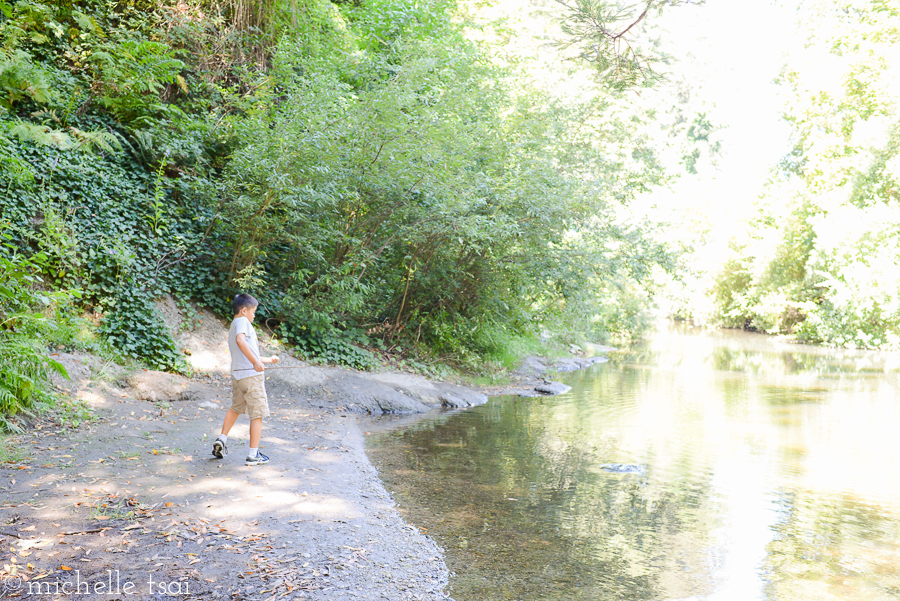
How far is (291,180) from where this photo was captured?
1086 centimetres

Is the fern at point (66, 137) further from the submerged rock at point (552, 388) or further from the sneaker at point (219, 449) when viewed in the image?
the submerged rock at point (552, 388)

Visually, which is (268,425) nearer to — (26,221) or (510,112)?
(26,221)

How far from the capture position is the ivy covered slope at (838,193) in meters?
26.3

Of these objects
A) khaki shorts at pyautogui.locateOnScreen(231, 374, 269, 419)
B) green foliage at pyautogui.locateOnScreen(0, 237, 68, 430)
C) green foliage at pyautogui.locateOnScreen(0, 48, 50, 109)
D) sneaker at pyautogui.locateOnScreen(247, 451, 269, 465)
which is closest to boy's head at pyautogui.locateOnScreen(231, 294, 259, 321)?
khaki shorts at pyautogui.locateOnScreen(231, 374, 269, 419)

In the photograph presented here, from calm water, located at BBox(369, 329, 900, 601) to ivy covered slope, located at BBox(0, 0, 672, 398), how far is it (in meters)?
3.13

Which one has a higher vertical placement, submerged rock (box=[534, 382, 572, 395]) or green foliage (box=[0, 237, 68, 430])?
green foliage (box=[0, 237, 68, 430])

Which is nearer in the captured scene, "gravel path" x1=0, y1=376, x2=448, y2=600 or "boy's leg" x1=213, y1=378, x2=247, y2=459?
"gravel path" x1=0, y1=376, x2=448, y2=600

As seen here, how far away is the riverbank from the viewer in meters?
3.95

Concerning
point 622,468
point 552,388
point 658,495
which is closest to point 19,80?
point 622,468

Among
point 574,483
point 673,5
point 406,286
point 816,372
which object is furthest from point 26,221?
point 816,372

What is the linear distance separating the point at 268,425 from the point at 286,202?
434cm

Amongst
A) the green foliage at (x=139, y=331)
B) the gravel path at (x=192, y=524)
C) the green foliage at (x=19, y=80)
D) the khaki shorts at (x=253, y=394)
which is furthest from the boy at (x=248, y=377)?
the green foliage at (x=19, y=80)

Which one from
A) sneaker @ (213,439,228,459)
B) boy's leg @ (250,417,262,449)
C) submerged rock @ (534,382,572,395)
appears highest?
boy's leg @ (250,417,262,449)

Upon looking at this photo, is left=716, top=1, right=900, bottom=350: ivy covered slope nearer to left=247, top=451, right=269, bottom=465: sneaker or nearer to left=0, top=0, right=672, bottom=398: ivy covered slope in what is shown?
left=0, top=0, right=672, bottom=398: ivy covered slope
